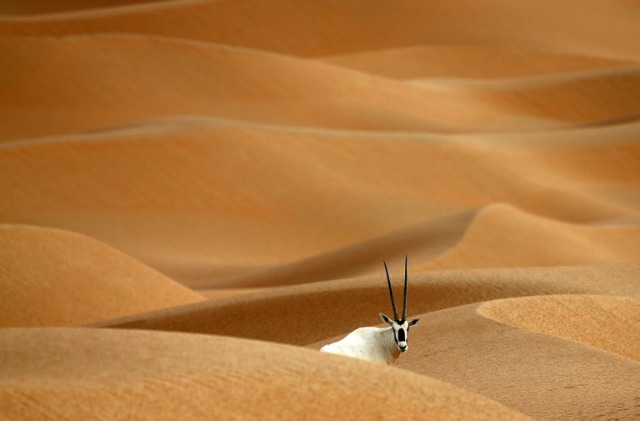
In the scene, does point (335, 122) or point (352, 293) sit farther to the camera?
point (335, 122)

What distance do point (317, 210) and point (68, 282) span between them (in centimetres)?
A: 1149

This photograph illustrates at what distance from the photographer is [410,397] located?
5129 mm

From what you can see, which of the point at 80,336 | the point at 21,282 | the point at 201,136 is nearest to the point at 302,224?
the point at 201,136

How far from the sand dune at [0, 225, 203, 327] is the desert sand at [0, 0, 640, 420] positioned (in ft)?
0.09

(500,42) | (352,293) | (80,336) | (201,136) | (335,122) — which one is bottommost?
(80,336)

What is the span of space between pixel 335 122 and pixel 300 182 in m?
6.60

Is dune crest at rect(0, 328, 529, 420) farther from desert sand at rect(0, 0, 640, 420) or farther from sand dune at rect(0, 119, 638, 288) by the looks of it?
sand dune at rect(0, 119, 638, 288)

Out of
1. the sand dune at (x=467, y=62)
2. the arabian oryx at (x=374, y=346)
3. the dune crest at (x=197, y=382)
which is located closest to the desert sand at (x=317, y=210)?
the dune crest at (x=197, y=382)

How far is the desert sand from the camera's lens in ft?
16.9

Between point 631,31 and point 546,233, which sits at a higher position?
point 631,31

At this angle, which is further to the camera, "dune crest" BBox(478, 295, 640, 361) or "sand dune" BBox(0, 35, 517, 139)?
"sand dune" BBox(0, 35, 517, 139)

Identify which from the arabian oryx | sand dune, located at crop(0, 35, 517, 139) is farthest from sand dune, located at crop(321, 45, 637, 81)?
the arabian oryx

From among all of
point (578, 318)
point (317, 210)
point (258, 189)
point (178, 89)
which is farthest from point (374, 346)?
point (178, 89)

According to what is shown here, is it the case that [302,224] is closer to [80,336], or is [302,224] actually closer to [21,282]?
[21,282]
